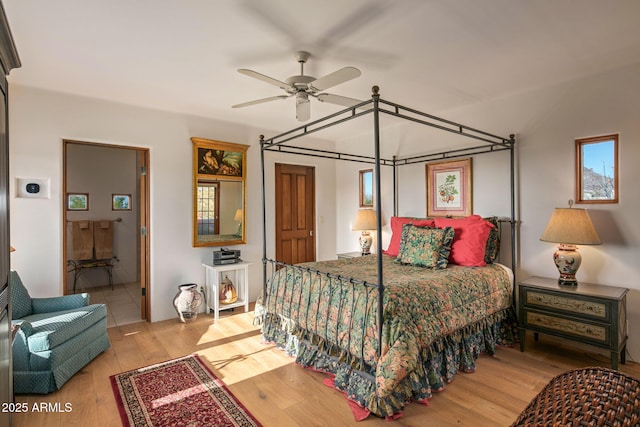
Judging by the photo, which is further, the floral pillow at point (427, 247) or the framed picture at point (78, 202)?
the framed picture at point (78, 202)

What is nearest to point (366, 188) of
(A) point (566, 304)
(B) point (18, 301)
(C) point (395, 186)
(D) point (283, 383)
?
(C) point (395, 186)

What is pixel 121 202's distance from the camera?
5.83 meters

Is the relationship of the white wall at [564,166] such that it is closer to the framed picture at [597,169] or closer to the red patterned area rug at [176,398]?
the framed picture at [597,169]

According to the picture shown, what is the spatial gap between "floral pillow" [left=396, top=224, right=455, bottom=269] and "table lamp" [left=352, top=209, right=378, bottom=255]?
126 cm

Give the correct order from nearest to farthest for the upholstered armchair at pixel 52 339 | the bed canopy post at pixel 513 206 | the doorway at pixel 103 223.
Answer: the upholstered armchair at pixel 52 339, the bed canopy post at pixel 513 206, the doorway at pixel 103 223

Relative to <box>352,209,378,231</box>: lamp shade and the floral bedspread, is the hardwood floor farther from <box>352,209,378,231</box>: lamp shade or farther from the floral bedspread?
<box>352,209,378,231</box>: lamp shade

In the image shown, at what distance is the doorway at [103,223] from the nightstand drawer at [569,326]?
16.0 feet

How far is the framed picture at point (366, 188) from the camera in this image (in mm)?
5137

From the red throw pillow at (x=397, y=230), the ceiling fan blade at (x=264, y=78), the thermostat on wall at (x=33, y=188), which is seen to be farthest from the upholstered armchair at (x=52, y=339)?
the red throw pillow at (x=397, y=230)

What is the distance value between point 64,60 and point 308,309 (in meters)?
2.86

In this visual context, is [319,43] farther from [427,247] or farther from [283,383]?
[283,383]

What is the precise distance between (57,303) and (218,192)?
2.09m

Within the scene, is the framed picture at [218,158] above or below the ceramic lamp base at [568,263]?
above

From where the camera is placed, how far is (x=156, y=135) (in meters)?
3.97
